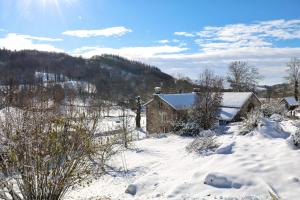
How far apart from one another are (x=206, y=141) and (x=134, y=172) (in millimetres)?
3855

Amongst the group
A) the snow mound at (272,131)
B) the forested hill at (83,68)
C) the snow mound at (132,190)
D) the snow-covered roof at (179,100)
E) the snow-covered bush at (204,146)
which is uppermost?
the forested hill at (83,68)

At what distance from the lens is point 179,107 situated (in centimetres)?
3294

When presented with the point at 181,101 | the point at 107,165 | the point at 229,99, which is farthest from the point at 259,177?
the point at 229,99

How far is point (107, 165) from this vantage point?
17.4 meters

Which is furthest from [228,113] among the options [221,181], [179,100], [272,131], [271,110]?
[221,181]

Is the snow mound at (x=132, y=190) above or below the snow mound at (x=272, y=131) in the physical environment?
below

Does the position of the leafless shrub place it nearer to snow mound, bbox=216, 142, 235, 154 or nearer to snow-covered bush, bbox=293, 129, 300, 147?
snow-covered bush, bbox=293, 129, 300, 147

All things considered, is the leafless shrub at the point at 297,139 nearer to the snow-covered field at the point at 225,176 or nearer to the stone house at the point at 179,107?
the snow-covered field at the point at 225,176

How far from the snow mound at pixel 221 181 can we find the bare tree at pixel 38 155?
12.5 feet

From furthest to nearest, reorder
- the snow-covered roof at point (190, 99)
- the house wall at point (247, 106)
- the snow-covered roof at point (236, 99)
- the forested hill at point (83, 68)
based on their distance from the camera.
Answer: the forested hill at point (83, 68) → the snow-covered roof at point (236, 99) → the house wall at point (247, 106) → the snow-covered roof at point (190, 99)

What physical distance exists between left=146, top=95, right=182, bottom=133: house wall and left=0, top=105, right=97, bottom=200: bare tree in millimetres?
23227

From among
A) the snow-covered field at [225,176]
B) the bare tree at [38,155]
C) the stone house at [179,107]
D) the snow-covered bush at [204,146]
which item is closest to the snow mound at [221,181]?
the snow-covered field at [225,176]

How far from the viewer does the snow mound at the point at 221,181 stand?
938cm

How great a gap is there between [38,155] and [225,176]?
5.50 metres
